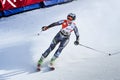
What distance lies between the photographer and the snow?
35.4 feet

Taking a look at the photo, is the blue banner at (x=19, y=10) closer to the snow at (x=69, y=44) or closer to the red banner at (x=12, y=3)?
the red banner at (x=12, y=3)

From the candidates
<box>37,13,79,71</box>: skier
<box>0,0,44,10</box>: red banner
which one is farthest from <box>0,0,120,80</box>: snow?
<box>0,0,44,10</box>: red banner

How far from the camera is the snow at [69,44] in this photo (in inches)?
425

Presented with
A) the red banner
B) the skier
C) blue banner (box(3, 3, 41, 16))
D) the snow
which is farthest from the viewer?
blue banner (box(3, 3, 41, 16))

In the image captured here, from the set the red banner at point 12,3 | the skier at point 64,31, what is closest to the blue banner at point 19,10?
the red banner at point 12,3

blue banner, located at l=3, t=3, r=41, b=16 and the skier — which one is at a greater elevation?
the skier

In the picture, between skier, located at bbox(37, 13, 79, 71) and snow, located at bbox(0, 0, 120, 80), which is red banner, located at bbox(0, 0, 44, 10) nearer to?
snow, located at bbox(0, 0, 120, 80)

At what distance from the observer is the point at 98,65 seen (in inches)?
437

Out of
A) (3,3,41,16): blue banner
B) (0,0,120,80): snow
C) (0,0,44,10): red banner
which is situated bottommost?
(0,0,120,80): snow

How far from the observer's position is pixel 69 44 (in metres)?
13.2

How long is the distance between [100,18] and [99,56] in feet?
14.7

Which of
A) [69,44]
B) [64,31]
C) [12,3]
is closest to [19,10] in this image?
[12,3]

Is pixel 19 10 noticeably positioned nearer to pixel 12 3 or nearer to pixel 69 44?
pixel 12 3

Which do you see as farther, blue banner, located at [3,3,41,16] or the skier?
blue banner, located at [3,3,41,16]
